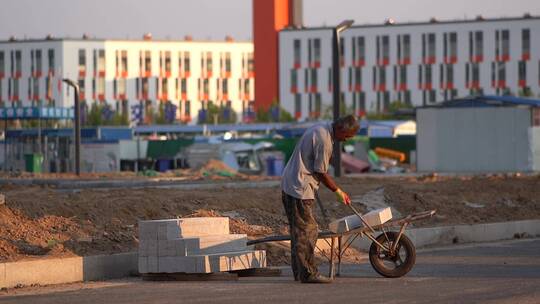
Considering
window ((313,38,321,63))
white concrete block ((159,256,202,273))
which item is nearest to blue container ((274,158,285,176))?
white concrete block ((159,256,202,273))

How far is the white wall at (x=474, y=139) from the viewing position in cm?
5647

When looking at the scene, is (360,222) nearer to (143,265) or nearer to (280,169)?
(143,265)

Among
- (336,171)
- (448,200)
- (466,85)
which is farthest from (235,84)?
(448,200)

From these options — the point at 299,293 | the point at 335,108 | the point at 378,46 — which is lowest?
the point at 299,293

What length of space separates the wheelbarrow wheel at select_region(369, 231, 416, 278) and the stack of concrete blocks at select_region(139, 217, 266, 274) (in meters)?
1.56

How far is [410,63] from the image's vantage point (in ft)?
392

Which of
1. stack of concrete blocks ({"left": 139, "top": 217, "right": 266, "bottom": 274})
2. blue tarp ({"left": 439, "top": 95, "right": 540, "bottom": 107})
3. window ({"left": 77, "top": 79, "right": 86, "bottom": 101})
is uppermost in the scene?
window ({"left": 77, "top": 79, "right": 86, "bottom": 101})

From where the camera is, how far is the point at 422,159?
59000 mm

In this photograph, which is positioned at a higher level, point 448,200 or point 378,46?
point 378,46

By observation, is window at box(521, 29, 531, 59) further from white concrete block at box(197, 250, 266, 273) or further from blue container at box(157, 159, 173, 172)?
white concrete block at box(197, 250, 266, 273)

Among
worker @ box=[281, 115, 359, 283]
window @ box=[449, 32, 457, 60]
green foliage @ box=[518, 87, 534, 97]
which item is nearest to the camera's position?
worker @ box=[281, 115, 359, 283]

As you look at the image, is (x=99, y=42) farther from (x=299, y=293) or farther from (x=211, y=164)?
(x=299, y=293)

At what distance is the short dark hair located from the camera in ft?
49.2

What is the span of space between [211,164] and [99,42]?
69720mm
